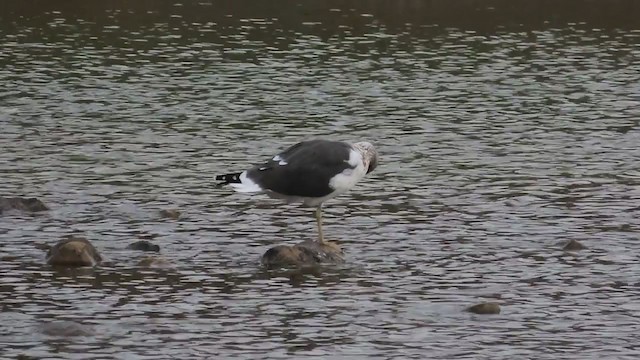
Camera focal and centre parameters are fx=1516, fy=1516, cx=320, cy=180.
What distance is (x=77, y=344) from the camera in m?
16.1

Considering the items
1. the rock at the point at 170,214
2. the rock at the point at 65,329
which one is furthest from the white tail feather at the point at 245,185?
the rock at the point at 65,329

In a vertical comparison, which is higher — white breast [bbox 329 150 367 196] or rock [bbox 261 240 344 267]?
white breast [bbox 329 150 367 196]

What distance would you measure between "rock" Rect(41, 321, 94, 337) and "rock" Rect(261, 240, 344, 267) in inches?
149

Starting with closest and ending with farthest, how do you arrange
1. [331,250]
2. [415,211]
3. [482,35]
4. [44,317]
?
[44,317]
[331,250]
[415,211]
[482,35]

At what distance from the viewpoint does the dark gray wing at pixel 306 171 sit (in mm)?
20125

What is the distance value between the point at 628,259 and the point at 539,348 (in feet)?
14.7

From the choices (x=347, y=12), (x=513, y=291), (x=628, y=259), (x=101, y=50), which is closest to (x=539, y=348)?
(x=513, y=291)

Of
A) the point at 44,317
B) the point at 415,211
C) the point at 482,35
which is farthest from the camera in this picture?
the point at 482,35

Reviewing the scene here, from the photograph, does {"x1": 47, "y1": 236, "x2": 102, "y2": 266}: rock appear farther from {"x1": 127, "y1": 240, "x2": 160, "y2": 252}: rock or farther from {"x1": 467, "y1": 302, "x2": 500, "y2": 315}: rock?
{"x1": 467, "y1": 302, "x2": 500, "y2": 315}: rock

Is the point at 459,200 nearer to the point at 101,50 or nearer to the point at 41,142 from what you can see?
the point at 41,142

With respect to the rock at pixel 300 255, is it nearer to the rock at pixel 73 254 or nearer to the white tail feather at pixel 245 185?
the white tail feather at pixel 245 185

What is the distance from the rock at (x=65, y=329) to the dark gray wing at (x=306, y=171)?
4382 millimetres

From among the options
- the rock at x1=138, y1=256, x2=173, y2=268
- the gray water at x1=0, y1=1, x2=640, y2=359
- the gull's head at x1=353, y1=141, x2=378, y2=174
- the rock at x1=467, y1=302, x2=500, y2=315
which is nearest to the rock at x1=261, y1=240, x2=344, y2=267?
the gray water at x1=0, y1=1, x2=640, y2=359

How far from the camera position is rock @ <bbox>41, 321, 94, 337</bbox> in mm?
16356
